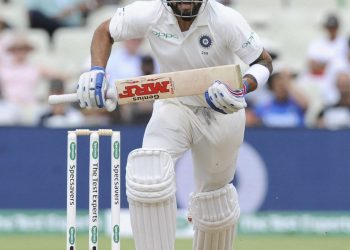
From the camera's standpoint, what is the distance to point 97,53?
17.9 feet

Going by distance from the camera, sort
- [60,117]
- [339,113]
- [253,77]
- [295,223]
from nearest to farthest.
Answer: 1. [253,77]
2. [295,223]
3. [60,117]
4. [339,113]

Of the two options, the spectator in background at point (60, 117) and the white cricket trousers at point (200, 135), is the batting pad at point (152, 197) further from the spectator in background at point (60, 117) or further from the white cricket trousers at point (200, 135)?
the spectator in background at point (60, 117)

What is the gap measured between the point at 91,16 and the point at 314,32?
7.04 feet

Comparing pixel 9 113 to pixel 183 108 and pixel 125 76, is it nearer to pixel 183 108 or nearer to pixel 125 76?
pixel 125 76

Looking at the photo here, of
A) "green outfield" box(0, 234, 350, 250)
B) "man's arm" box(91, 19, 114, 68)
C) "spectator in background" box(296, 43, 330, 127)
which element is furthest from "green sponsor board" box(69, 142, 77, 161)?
"spectator in background" box(296, 43, 330, 127)

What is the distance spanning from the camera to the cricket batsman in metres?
5.14

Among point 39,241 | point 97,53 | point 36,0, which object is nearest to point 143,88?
point 97,53

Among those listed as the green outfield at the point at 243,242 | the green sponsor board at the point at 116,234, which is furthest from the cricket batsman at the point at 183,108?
the green outfield at the point at 243,242

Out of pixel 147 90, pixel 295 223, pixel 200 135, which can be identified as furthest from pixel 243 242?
pixel 147 90

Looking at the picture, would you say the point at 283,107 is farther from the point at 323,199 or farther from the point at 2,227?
the point at 2,227

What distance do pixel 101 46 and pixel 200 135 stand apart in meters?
0.65

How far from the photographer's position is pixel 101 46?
5.47 m

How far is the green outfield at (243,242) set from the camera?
7.45 meters

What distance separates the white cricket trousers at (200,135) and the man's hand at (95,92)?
318 mm
